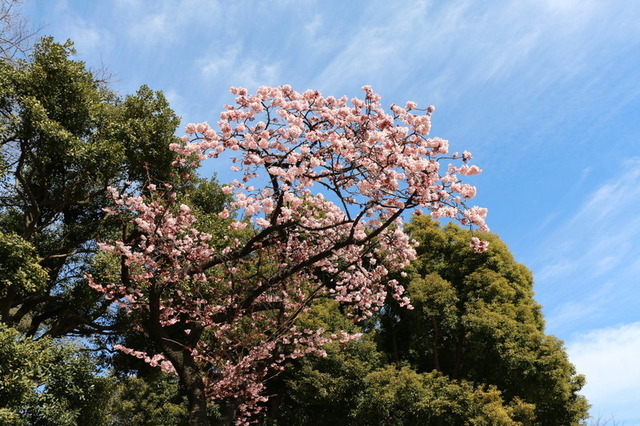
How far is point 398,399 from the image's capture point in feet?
46.6

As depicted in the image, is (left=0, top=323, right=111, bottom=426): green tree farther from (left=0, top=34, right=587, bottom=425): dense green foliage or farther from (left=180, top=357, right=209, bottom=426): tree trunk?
(left=180, top=357, right=209, bottom=426): tree trunk

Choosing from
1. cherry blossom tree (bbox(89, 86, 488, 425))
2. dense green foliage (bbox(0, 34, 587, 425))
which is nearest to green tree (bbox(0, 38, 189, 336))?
dense green foliage (bbox(0, 34, 587, 425))

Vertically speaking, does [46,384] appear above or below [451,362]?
below

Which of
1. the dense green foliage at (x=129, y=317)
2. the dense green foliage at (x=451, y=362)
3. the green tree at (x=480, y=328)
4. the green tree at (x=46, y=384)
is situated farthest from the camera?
the green tree at (x=480, y=328)

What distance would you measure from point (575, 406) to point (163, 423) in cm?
1376

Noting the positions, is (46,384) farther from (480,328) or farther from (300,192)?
(480,328)

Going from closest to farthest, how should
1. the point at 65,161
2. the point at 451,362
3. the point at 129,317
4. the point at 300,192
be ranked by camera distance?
1. the point at 300,192
2. the point at 65,161
3. the point at 129,317
4. the point at 451,362

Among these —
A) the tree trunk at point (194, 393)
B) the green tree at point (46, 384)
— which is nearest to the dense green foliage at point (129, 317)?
the green tree at point (46, 384)

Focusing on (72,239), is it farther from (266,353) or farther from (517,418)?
(517,418)

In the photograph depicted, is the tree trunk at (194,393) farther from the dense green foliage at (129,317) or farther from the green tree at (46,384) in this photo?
the green tree at (46,384)

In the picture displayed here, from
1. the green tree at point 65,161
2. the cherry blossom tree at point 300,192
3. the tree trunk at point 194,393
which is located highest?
the green tree at point 65,161

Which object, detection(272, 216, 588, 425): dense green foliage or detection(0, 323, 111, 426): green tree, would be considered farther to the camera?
detection(272, 216, 588, 425): dense green foliage

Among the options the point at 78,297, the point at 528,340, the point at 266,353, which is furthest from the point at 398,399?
the point at 78,297

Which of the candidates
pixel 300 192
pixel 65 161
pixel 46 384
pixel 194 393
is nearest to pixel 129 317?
pixel 46 384
